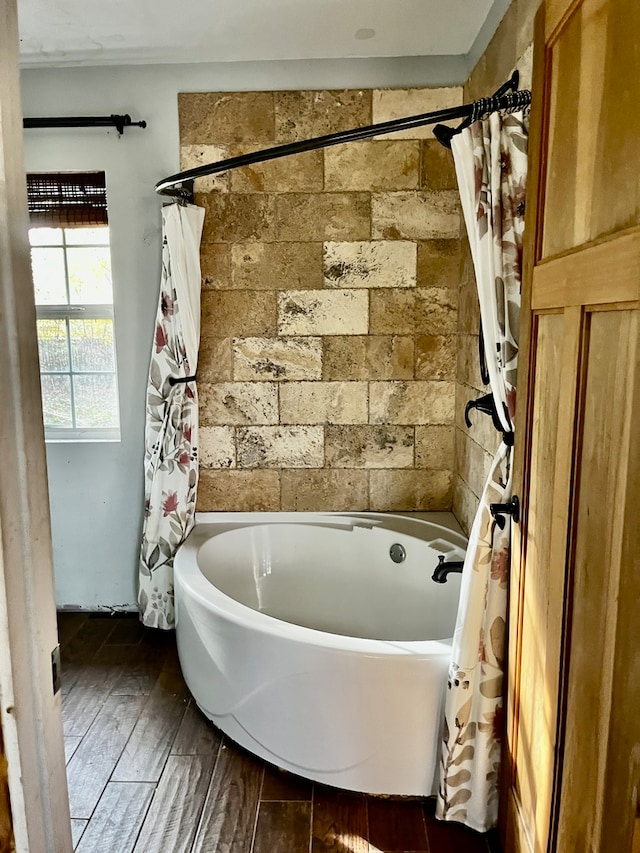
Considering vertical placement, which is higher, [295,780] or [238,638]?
[238,638]

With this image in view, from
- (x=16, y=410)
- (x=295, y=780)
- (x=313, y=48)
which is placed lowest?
(x=295, y=780)

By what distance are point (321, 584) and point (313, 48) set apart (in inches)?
95.3

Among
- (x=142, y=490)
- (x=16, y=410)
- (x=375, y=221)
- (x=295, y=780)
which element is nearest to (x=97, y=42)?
(x=375, y=221)

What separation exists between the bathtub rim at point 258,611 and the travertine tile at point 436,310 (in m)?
0.91

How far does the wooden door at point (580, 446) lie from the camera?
3.00 ft

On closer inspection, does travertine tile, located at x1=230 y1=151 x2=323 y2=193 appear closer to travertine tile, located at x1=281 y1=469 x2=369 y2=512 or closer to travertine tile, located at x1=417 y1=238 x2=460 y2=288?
travertine tile, located at x1=417 y1=238 x2=460 y2=288

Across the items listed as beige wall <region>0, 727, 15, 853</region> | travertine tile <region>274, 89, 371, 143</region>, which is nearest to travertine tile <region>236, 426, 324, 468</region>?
travertine tile <region>274, 89, 371, 143</region>

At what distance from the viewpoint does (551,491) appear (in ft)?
4.35

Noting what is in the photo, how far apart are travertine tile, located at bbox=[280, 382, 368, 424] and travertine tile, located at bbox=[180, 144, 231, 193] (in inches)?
38.7

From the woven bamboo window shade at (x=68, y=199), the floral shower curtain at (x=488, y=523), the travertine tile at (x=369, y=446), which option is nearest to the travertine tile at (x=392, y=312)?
the travertine tile at (x=369, y=446)

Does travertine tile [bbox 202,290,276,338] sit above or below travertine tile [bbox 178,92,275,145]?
below

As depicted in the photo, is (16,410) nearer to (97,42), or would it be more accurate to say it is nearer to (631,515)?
(631,515)

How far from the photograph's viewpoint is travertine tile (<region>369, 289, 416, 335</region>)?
9.29ft

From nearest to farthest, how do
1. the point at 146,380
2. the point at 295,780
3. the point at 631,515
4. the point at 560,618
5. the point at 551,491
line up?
the point at 631,515, the point at 560,618, the point at 551,491, the point at 295,780, the point at 146,380
